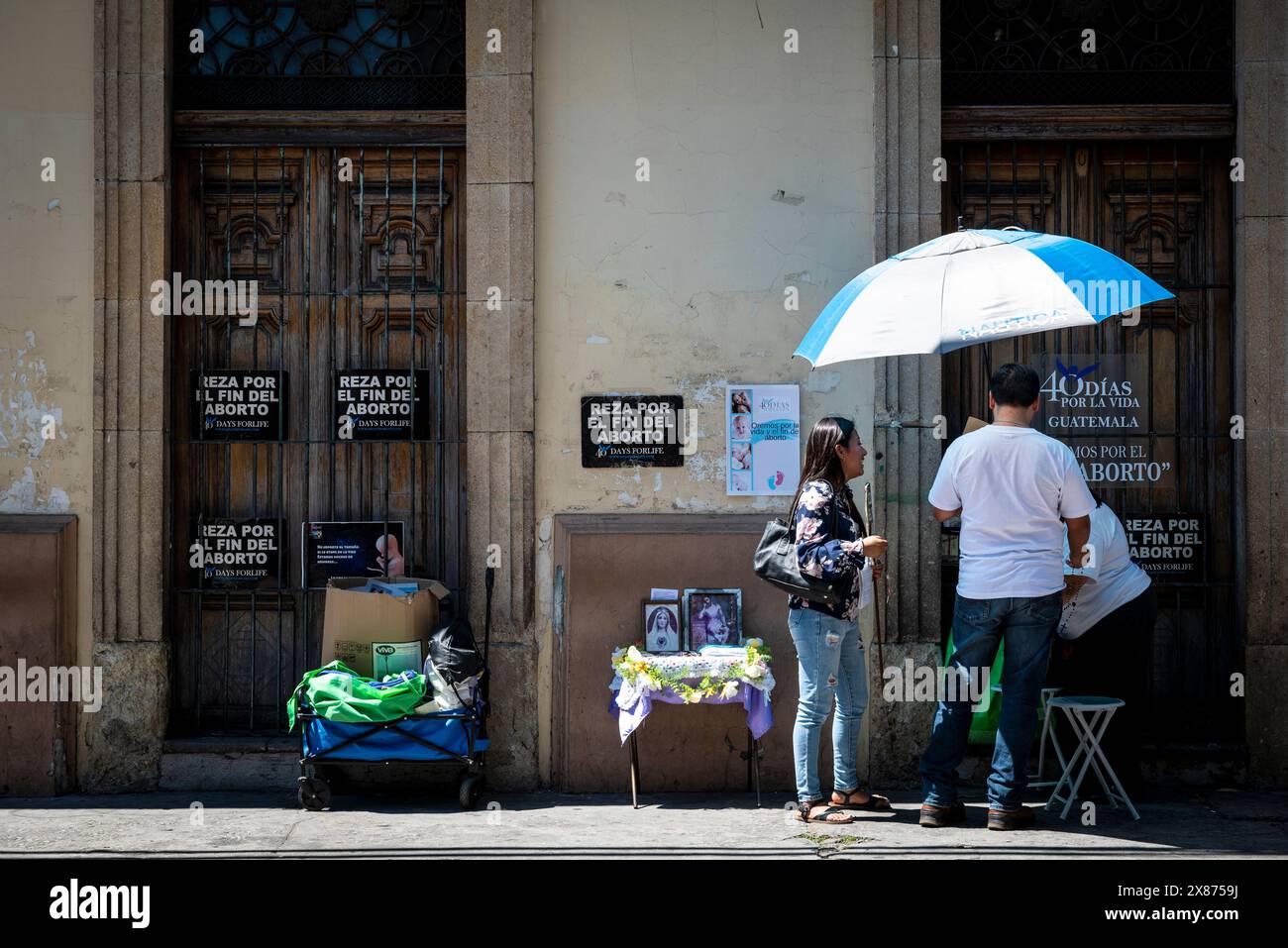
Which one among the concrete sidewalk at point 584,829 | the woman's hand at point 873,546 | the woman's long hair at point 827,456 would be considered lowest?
the concrete sidewalk at point 584,829

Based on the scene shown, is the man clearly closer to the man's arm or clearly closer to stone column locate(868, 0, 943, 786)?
the man's arm

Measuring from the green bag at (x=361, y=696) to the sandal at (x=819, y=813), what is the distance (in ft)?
6.32

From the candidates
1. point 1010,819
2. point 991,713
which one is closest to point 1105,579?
point 991,713

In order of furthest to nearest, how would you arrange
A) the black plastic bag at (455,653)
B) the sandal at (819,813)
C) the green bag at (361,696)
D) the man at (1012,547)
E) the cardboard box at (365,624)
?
the cardboard box at (365,624) → the black plastic bag at (455,653) → the green bag at (361,696) → the sandal at (819,813) → the man at (1012,547)

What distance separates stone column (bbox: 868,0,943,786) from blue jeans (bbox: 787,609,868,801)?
2.79ft

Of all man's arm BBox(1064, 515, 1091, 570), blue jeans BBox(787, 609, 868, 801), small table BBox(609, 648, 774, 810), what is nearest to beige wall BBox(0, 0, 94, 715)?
small table BBox(609, 648, 774, 810)

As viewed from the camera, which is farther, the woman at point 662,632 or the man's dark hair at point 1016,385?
the woman at point 662,632

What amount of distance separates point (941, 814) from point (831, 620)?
1.03m

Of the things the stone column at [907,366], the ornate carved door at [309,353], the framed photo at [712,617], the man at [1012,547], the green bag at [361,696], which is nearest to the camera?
the man at [1012,547]

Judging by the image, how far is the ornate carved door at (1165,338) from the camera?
740 cm

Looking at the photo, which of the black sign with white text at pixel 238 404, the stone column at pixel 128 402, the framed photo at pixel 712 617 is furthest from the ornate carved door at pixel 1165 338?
the stone column at pixel 128 402

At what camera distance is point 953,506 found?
613cm

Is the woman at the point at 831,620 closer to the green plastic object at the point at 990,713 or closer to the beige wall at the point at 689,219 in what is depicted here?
the green plastic object at the point at 990,713

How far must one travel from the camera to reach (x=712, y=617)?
23.1 feet
